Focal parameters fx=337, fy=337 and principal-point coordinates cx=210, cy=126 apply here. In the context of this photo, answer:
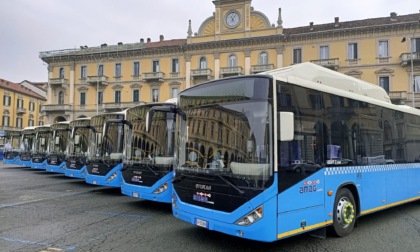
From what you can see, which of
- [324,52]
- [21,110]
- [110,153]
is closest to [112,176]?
[110,153]

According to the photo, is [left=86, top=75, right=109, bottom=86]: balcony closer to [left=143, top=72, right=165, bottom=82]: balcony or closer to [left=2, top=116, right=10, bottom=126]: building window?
[left=143, top=72, right=165, bottom=82]: balcony

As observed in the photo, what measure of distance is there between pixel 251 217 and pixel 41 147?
61.7 feet

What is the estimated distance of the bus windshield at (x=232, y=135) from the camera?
5.05 m

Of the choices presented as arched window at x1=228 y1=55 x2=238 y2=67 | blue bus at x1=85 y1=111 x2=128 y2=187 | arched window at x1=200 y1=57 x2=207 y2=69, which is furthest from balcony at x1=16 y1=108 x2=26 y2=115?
blue bus at x1=85 y1=111 x2=128 y2=187

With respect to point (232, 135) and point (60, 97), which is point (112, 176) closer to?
point (232, 135)

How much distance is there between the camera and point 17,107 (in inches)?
2680

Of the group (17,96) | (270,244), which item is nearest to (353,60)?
(270,244)

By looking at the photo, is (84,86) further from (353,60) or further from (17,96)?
(353,60)

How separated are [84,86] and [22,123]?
29.3m

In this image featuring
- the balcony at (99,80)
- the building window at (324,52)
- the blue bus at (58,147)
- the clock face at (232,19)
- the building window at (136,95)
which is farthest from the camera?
the balcony at (99,80)

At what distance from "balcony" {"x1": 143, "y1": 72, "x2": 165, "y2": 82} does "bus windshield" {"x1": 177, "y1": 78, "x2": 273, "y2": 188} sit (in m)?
40.6

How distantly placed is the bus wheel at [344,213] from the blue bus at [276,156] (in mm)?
20

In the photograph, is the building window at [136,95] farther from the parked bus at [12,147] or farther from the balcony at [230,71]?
the parked bus at [12,147]

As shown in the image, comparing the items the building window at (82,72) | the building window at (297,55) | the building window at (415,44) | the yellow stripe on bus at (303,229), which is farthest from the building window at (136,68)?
the yellow stripe on bus at (303,229)
